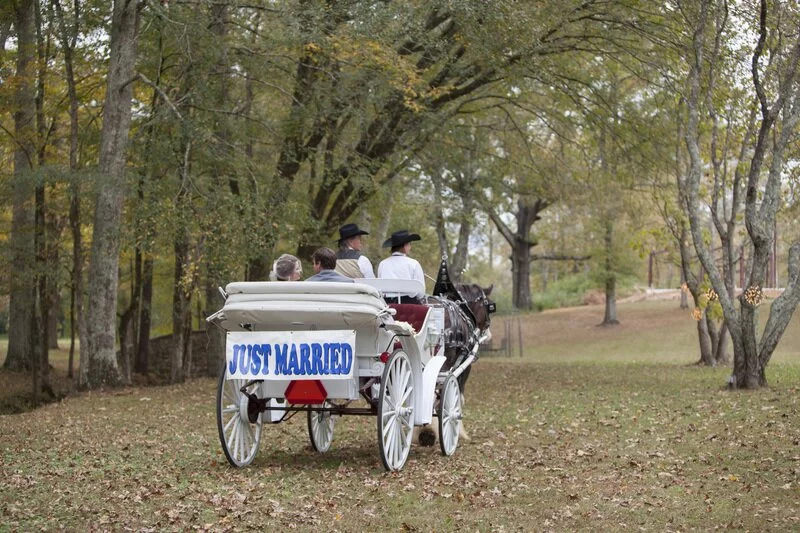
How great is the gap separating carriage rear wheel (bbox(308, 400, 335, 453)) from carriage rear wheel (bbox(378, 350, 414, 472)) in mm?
1083

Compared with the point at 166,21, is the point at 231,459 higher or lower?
lower

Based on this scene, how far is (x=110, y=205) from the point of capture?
1788 centimetres

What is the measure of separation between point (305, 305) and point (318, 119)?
1188 cm

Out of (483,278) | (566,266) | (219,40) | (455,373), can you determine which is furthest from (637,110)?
(483,278)

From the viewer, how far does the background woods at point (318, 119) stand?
16.2 meters

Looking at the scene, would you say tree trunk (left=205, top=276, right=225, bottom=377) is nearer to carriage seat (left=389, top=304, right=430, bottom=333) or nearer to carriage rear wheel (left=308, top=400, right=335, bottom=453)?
carriage rear wheel (left=308, top=400, right=335, bottom=453)

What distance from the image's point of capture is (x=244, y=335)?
830cm

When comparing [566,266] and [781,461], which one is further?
[566,266]

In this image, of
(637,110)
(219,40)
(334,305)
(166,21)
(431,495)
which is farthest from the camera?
(637,110)

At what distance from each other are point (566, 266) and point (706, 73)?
4628cm

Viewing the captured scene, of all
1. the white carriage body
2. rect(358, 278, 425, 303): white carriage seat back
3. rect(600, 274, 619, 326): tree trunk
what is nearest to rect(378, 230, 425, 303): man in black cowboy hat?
rect(358, 278, 425, 303): white carriage seat back

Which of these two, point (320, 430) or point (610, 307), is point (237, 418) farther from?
point (610, 307)

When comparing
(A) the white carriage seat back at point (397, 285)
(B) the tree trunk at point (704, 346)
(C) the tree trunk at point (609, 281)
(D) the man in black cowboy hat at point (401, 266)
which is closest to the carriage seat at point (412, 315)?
(A) the white carriage seat back at point (397, 285)

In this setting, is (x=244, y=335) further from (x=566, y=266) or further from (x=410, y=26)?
(x=566, y=266)
